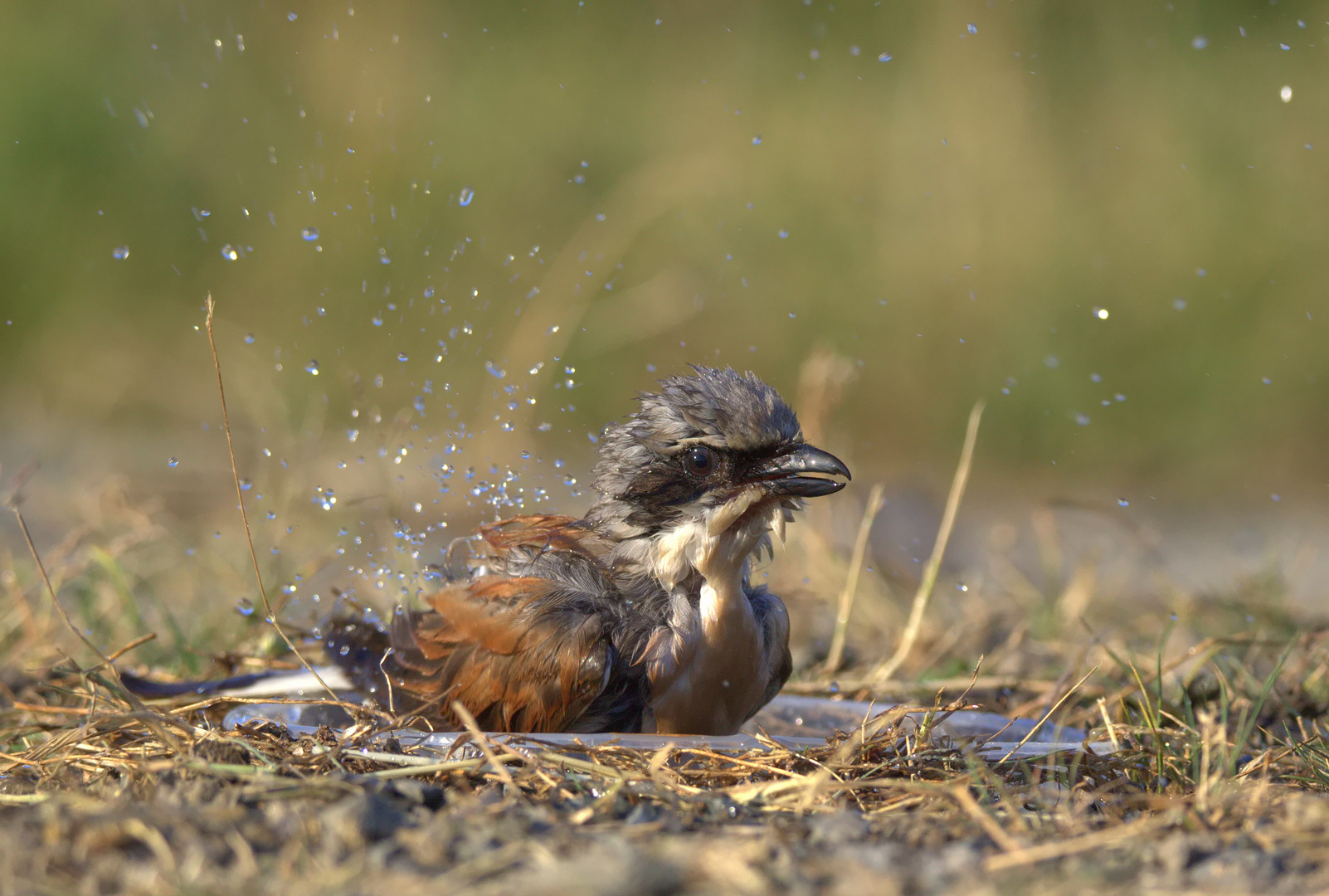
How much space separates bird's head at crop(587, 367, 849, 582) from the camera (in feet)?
12.2

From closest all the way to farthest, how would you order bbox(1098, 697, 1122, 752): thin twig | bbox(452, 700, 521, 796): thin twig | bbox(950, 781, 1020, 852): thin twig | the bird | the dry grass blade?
1. the dry grass blade
2. bbox(950, 781, 1020, 852): thin twig
3. bbox(452, 700, 521, 796): thin twig
4. bbox(1098, 697, 1122, 752): thin twig
5. the bird

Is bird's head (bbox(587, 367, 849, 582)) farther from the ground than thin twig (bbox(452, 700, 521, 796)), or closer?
farther from the ground

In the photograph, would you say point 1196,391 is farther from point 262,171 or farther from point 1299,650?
point 262,171

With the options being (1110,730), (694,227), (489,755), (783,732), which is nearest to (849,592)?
(783,732)

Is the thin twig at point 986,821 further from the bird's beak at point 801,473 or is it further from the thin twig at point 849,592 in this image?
the thin twig at point 849,592

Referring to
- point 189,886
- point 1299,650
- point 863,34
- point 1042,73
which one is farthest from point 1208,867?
point 863,34

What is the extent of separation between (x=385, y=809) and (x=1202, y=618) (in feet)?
14.7

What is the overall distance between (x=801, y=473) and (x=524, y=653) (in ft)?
3.06

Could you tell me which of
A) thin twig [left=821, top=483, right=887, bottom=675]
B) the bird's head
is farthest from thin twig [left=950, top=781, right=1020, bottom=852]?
thin twig [left=821, top=483, right=887, bottom=675]

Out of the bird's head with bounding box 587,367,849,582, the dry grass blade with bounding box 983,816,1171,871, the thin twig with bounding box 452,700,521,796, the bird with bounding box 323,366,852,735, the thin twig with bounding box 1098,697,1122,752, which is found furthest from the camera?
the bird's head with bounding box 587,367,849,582

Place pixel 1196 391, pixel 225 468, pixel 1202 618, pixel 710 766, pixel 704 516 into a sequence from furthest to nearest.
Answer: pixel 1196 391 < pixel 225 468 < pixel 1202 618 < pixel 704 516 < pixel 710 766

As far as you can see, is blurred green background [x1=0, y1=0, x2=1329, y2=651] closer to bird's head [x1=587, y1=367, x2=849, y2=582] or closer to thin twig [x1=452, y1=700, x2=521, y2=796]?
bird's head [x1=587, y1=367, x2=849, y2=582]

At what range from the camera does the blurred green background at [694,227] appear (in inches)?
401

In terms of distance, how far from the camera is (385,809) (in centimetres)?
238
